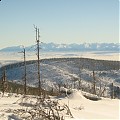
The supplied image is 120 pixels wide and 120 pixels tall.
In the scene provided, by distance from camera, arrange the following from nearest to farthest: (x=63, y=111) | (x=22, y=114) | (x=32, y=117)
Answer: (x=32, y=117), (x=22, y=114), (x=63, y=111)

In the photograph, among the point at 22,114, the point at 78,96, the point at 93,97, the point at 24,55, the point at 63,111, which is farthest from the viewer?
the point at 24,55

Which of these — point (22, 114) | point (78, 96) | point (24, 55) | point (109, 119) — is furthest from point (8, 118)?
point (24, 55)

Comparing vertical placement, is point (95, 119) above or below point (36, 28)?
below

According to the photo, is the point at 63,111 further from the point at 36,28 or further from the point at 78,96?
the point at 36,28

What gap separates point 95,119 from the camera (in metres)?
8.38

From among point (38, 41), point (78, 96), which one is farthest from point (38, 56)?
point (78, 96)

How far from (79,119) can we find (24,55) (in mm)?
47056

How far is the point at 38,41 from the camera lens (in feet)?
150

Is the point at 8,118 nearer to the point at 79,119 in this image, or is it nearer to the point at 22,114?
the point at 22,114

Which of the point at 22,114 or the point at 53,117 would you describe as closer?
the point at 53,117

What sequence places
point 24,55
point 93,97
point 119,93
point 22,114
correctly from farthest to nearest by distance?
point 119,93 < point 24,55 < point 93,97 < point 22,114

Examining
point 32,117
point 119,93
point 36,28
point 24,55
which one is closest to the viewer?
point 32,117

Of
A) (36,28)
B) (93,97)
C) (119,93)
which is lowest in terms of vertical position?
(119,93)

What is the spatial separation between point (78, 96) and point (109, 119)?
9.31 m
